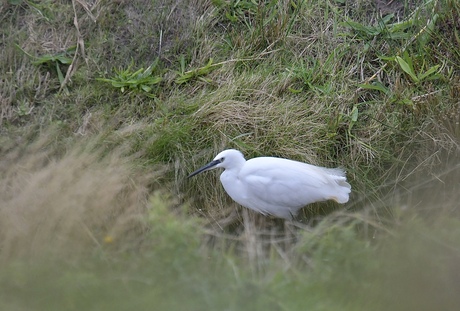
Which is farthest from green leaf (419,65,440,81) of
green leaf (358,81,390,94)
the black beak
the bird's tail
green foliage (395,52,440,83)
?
the black beak

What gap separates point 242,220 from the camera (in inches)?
180

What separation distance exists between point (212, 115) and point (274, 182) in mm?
765

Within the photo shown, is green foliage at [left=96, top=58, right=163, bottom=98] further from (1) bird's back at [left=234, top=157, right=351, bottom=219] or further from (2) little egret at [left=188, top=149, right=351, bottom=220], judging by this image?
(1) bird's back at [left=234, top=157, right=351, bottom=219]

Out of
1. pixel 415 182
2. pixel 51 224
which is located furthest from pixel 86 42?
pixel 415 182

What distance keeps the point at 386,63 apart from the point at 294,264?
7.98 feet

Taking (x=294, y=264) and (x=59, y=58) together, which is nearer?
(x=294, y=264)

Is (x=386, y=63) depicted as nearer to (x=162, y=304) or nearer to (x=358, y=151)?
(x=358, y=151)

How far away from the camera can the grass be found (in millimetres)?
3461

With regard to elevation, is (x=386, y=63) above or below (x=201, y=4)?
below

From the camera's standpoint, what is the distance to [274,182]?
4.13 m

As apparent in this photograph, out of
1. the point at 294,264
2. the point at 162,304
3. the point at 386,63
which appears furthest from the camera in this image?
the point at 386,63

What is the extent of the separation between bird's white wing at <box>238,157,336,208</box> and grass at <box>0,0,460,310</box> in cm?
21

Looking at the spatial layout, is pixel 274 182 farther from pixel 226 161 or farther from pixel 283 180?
pixel 226 161

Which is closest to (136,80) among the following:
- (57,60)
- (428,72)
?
(57,60)
